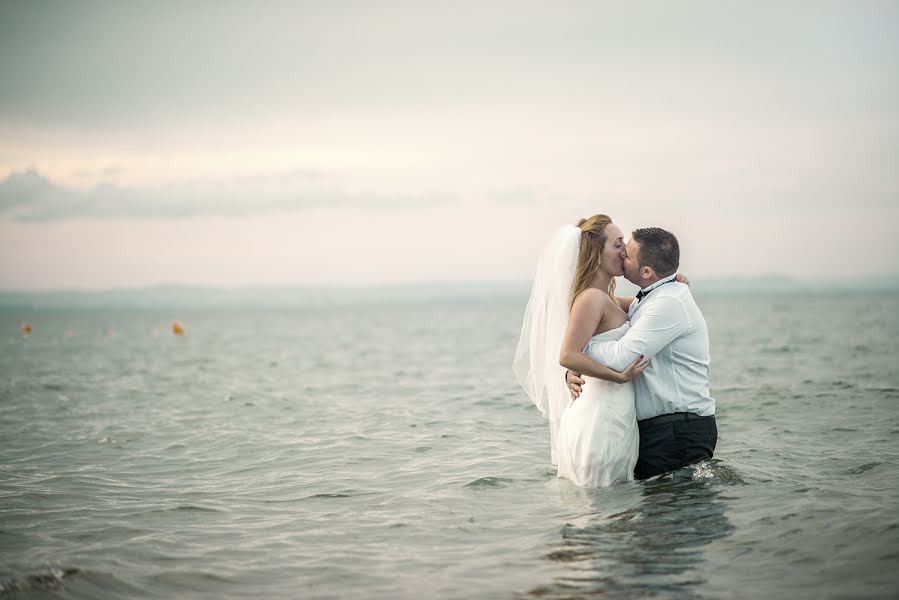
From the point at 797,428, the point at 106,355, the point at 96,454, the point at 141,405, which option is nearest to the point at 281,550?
the point at 96,454

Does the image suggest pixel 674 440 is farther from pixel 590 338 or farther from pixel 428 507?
pixel 428 507

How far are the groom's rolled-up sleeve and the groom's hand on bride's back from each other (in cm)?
61

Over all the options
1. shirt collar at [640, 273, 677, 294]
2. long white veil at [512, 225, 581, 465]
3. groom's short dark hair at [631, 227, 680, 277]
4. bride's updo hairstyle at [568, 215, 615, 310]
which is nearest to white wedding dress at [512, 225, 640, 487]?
long white veil at [512, 225, 581, 465]

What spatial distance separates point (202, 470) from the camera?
10.6 m

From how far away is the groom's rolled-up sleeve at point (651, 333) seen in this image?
677 centimetres

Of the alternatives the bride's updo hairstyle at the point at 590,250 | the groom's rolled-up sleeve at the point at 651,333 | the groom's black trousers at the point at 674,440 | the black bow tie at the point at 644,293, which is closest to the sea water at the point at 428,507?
the groom's black trousers at the point at 674,440

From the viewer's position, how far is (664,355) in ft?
23.1

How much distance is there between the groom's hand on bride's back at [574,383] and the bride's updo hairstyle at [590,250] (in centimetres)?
75

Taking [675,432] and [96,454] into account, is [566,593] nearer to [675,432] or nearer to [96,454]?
[675,432]

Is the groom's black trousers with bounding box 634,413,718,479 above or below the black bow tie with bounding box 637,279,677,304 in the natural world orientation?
below

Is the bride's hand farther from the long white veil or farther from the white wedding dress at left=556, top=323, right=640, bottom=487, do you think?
the long white veil

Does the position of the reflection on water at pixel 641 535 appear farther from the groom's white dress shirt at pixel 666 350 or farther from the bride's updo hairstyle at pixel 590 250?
the bride's updo hairstyle at pixel 590 250

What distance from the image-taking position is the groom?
268 inches

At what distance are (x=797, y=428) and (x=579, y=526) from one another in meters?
7.15
